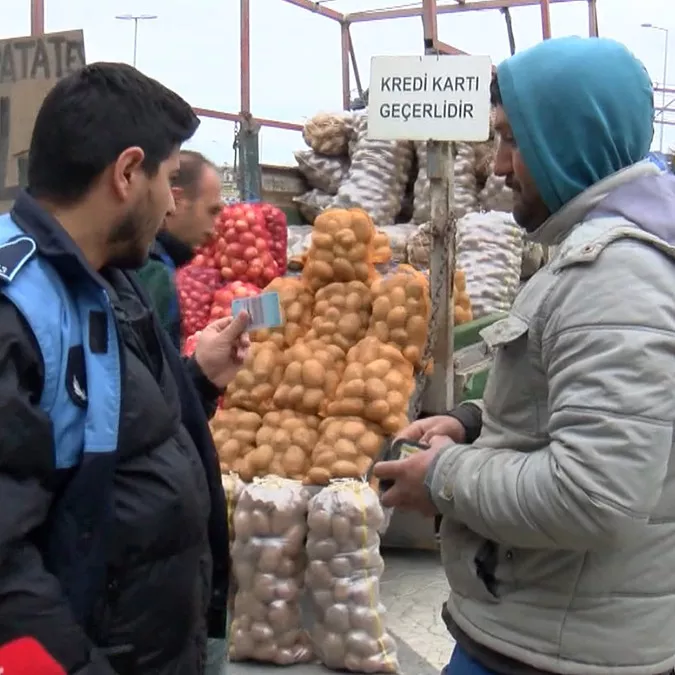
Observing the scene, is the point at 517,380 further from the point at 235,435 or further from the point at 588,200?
the point at 235,435

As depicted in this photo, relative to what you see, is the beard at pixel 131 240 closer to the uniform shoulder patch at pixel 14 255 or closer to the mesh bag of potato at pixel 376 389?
the uniform shoulder patch at pixel 14 255

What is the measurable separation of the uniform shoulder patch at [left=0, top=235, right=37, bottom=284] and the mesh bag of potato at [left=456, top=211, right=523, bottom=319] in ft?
9.69

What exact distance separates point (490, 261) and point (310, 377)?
58.2 inches

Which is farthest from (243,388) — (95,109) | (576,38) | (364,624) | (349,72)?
(349,72)

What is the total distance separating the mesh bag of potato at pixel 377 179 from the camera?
4473mm

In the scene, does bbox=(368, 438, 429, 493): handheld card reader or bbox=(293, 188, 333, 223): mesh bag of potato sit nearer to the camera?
bbox=(368, 438, 429, 493): handheld card reader

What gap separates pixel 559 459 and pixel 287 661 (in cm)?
196

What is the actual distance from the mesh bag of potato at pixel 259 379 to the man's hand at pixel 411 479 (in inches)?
66.3

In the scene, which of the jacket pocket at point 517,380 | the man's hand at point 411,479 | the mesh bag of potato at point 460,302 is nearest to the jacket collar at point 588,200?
the jacket pocket at point 517,380

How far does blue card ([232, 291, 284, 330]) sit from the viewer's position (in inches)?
67.4

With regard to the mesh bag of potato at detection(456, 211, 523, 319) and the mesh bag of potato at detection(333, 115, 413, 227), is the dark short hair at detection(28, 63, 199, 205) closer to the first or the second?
the mesh bag of potato at detection(456, 211, 523, 319)

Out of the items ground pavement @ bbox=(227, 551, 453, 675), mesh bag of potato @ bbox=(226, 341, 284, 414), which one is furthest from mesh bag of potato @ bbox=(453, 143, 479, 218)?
mesh bag of potato @ bbox=(226, 341, 284, 414)

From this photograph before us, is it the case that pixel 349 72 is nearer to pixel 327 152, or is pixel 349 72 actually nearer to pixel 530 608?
pixel 327 152

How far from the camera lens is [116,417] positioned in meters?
1.09
